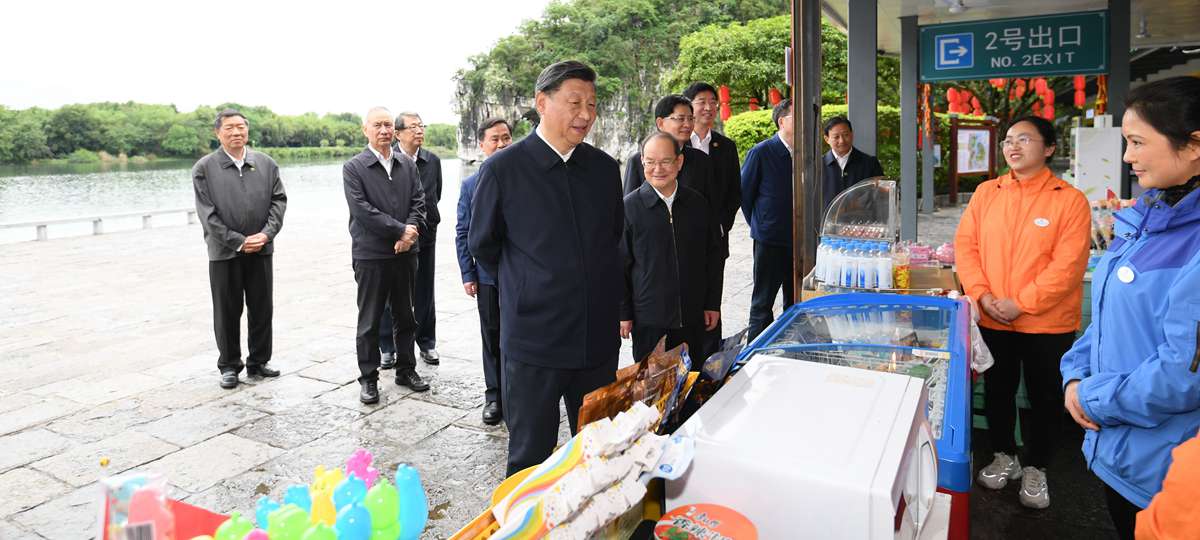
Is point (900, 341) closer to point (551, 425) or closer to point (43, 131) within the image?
point (551, 425)

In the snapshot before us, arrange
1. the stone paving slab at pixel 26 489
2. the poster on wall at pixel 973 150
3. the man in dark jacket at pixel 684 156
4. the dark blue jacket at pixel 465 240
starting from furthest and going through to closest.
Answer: the poster on wall at pixel 973 150 → the dark blue jacket at pixel 465 240 → the man in dark jacket at pixel 684 156 → the stone paving slab at pixel 26 489

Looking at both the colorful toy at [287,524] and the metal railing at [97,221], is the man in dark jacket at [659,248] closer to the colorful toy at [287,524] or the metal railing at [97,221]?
the colorful toy at [287,524]

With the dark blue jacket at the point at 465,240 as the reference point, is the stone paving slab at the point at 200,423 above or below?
below

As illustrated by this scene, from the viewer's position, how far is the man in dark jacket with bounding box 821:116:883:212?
14.8 feet

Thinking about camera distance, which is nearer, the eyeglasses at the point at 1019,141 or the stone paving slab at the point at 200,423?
the eyeglasses at the point at 1019,141

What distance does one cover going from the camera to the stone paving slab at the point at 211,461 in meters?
3.25

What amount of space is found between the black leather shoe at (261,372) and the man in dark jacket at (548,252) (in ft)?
9.94

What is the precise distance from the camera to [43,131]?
2283 centimetres

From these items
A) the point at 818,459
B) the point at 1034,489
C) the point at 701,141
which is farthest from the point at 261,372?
the point at 818,459

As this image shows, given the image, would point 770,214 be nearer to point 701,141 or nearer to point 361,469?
point 701,141

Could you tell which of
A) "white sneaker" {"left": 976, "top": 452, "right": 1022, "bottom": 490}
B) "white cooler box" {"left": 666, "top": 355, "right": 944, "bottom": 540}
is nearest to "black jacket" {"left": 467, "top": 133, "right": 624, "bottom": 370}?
"white cooler box" {"left": 666, "top": 355, "right": 944, "bottom": 540}

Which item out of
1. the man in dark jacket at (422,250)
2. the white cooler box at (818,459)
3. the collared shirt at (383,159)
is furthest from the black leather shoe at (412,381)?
the white cooler box at (818,459)

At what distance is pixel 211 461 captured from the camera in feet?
11.3

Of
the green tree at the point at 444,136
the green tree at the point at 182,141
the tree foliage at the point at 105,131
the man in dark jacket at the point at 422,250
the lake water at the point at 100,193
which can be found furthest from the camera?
the green tree at the point at 444,136
